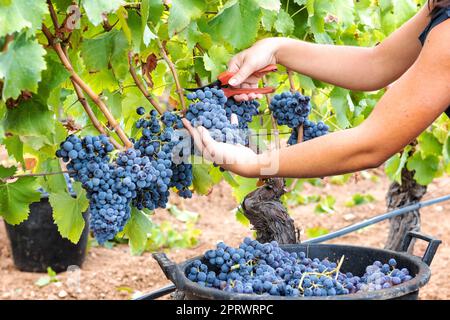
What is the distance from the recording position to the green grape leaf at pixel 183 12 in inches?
76.6

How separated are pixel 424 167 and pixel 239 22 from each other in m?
2.31

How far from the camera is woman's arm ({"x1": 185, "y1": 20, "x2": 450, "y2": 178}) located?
1.58 metres

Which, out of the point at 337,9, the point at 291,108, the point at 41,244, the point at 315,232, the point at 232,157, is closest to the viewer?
the point at 232,157

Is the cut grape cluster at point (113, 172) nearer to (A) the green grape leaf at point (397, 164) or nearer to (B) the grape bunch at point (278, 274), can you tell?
(B) the grape bunch at point (278, 274)

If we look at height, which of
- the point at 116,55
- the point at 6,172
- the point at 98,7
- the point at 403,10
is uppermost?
the point at 403,10

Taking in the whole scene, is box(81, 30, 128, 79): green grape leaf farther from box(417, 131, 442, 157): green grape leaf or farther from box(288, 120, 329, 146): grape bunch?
box(417, 131, 442, 157): green grape leaf

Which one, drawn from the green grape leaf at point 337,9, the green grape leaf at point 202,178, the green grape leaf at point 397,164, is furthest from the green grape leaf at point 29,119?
the green grape leaf at point 397,164

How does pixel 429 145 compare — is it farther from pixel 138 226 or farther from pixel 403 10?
pixel 138 226

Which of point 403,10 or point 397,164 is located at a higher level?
→ point 403,10

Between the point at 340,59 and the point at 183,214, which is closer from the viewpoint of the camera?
the point at 340,59

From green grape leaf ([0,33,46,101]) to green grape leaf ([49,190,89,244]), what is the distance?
24.2 inches

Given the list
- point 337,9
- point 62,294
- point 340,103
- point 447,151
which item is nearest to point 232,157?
point 337,9

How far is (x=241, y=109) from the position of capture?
2.17 meters

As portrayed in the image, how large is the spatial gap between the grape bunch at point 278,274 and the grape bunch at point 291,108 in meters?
0.52
